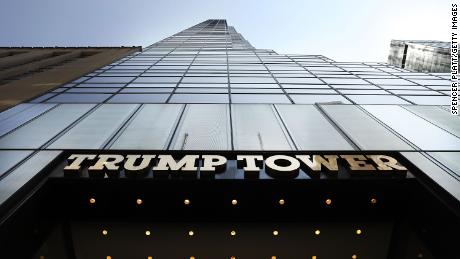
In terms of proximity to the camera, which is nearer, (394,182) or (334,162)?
(394,182)

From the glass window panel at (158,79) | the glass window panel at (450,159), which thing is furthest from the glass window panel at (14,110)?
the glass window panel at (450,159)

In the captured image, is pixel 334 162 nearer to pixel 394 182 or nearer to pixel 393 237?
pixel 394 182

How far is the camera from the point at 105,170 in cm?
977

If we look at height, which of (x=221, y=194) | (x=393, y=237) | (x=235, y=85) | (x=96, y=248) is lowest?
(x=96, y=248)

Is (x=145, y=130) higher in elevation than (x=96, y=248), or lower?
higher

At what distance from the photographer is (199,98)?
17359 mm

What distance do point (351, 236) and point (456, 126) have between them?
7352 millimetres

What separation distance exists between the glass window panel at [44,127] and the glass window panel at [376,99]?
524 inches

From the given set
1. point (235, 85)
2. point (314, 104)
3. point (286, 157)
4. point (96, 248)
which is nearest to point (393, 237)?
point (286, 157)

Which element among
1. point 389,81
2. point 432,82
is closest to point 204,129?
point 389,81

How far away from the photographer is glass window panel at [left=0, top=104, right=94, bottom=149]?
11.9m

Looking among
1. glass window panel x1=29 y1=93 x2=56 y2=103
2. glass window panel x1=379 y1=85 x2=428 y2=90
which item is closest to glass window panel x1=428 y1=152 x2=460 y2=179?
glass window panel x1=379 y1=85 x2=428 y2=90

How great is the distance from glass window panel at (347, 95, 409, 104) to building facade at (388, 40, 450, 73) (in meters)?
49.4

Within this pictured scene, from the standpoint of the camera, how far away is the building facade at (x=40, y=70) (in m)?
17.9
